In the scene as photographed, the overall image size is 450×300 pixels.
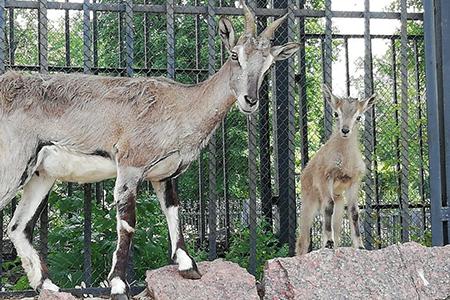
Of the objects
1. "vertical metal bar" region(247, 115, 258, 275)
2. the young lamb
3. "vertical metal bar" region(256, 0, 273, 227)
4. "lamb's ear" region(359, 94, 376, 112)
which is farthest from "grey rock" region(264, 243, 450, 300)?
"vertical metal bar" region(256, 0, 273, 227)

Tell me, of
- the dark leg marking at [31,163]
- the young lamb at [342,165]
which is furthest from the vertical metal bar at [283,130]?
the dark leg marking at [31,163]

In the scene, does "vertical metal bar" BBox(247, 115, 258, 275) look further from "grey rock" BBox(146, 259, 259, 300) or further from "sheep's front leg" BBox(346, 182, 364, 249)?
"sheep's front leg" BBox(346, 182, 364, 249)

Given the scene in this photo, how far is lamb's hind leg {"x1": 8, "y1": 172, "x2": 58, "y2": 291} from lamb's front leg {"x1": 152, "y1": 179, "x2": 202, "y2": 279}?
37.0 inches

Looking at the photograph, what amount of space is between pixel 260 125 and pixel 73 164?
15.4ft

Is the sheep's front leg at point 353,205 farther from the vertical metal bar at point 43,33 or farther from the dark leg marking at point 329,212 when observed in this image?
the vertical metal bar at point 43,33

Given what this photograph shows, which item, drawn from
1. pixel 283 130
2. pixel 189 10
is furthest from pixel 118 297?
pixel 283 130

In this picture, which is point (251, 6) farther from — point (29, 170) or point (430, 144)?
point (29, 170)

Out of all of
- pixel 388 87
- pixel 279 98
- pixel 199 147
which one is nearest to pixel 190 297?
pixel 199 147

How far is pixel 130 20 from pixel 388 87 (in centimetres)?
932

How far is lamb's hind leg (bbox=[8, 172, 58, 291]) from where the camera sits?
5613mm

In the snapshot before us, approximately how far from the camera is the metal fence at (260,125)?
20.9 feet

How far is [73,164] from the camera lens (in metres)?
5.62

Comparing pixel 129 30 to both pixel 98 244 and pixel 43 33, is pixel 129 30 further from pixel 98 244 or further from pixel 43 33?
pixel 98 244

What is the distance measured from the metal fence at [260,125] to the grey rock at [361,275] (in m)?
0.98
